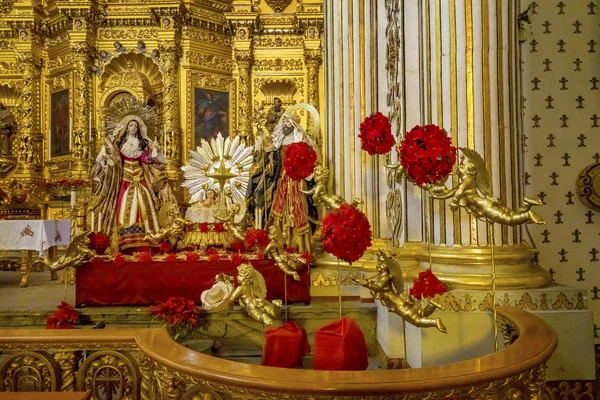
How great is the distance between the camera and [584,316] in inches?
127

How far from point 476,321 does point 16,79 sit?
13087 millimetres

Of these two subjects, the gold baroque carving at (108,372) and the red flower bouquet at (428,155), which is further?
the gold baroque carving at (108,372)

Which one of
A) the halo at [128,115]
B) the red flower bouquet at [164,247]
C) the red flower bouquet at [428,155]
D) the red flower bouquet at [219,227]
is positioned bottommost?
the red flower bouquet at [164,247]

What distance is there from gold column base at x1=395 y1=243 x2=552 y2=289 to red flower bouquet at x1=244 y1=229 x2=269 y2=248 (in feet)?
8.53

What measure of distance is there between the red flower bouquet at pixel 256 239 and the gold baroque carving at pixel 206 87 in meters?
6.80

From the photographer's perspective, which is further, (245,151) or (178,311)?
(245,151)

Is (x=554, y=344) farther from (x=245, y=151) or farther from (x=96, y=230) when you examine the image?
(x=245, y=151)

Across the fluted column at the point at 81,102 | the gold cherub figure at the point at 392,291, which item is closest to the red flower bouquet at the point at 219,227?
the gold cherub figure at the point at 392,291

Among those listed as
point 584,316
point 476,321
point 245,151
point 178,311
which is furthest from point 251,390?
point 245,151

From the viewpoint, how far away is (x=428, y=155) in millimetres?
2512

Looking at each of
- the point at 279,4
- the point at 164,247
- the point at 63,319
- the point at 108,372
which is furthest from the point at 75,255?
the point at 279,4

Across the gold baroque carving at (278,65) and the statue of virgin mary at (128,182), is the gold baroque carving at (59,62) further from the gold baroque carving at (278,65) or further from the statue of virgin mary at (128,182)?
the statue of virgin mary at (128,182)

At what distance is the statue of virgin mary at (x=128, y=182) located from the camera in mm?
5883

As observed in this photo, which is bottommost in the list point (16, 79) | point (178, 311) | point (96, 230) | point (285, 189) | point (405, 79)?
point (178, 311)
